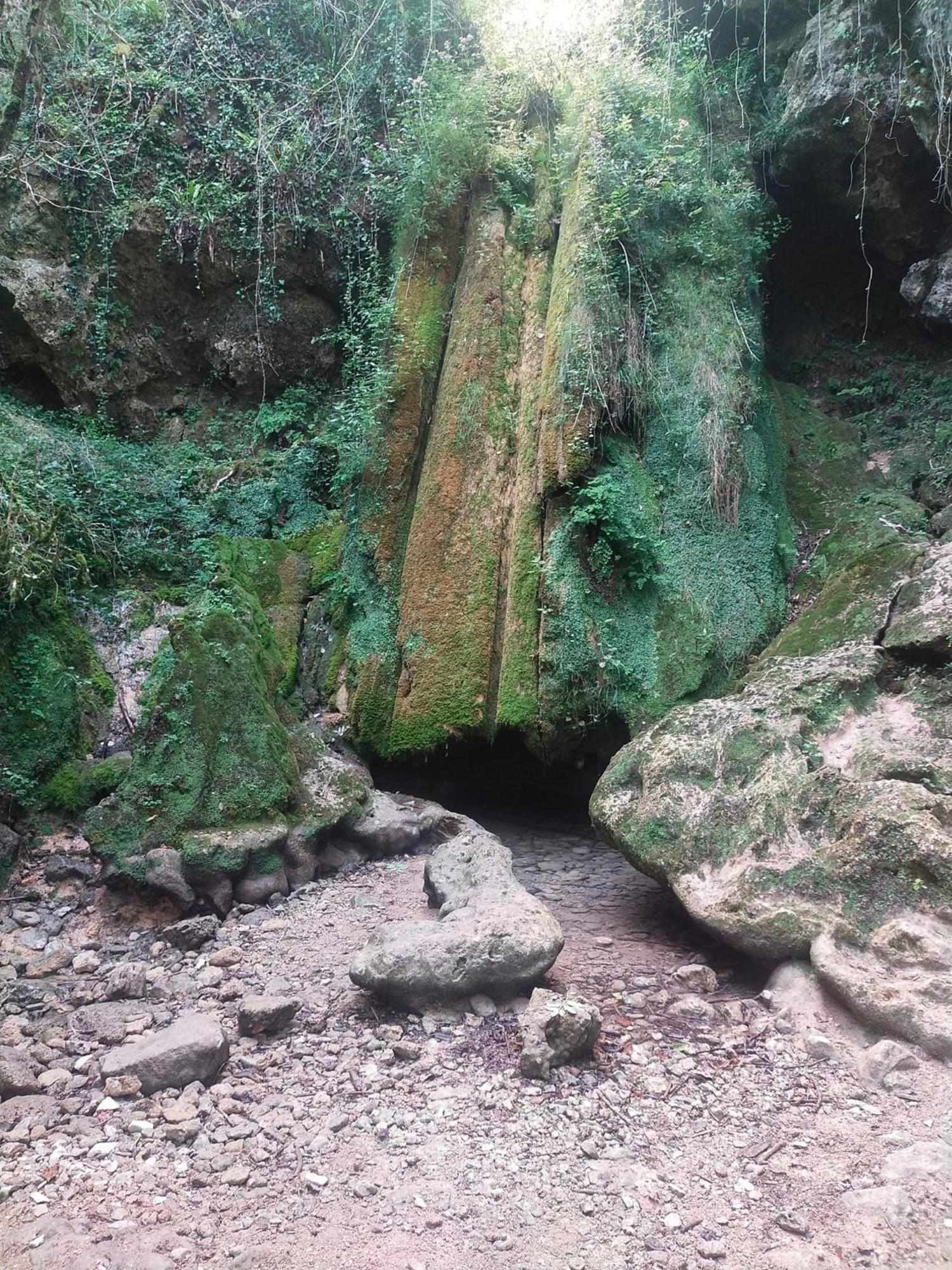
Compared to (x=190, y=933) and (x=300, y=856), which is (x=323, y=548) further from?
(x=190, y=933)

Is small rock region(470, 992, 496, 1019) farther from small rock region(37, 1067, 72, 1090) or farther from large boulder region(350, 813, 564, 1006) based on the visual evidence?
small rock region(37, 1067, 72, 1090)

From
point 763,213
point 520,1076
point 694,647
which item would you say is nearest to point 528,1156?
point 520,1076

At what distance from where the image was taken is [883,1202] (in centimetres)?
260

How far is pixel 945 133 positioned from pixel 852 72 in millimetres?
1247

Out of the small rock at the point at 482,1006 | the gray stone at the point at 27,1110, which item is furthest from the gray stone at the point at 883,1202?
the gray stone at the point at 27,1110

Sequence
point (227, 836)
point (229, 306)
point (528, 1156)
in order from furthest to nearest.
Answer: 1. point (229, 306)
2. point (227, 836)
3. point (528, 1156)

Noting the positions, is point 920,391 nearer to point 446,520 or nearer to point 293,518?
point 446,520

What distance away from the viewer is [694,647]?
271 inches

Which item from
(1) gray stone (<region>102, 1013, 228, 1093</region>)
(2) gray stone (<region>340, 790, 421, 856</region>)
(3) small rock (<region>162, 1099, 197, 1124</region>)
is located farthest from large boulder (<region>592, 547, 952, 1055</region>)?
(3) small rock (<region>162, 1099, 197, 1124</region>)

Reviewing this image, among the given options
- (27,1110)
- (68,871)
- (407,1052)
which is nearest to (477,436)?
(68,871)

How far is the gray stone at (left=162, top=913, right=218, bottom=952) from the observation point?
4.52 m

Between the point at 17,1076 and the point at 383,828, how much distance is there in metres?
2.88

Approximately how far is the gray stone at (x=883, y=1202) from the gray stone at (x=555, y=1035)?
112cm

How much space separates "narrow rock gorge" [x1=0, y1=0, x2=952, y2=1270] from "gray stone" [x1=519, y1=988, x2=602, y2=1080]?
2 cm
